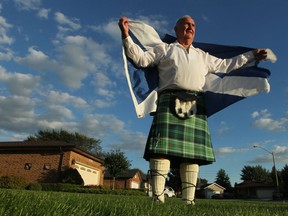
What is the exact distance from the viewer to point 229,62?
5.20 meters

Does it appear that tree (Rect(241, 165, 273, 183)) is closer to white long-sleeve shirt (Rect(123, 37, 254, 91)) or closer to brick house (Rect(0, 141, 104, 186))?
brick house (Rect(0, 141, 104, 186))

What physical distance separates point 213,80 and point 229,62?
44cm

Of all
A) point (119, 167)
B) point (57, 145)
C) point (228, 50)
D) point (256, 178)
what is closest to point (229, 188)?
point (256, 178)

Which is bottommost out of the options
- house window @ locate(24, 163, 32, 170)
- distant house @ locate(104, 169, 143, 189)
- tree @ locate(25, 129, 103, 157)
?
house window @ locate(24, 163, 32, 170)

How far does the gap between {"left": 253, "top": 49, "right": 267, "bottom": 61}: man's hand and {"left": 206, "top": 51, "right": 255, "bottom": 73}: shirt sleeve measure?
0.19 feet

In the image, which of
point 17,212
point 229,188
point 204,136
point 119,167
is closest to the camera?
point 17,212

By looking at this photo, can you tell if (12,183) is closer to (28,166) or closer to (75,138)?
(28,166)

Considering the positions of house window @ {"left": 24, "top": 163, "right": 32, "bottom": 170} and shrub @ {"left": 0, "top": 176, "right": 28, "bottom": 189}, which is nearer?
shrub @ {"left": 0, "top": 176, "right": 28, "bottom": 189}

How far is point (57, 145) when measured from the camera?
104ft

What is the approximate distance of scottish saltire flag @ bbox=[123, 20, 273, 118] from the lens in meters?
4.71

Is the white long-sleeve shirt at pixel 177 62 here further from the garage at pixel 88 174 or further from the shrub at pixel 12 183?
the garage at pixel 88 174

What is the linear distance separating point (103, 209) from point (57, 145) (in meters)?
30.6

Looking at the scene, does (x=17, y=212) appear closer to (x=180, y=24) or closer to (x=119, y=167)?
(x=180, y=24)

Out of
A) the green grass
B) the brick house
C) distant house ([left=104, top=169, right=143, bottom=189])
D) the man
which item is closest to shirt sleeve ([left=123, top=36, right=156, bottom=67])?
the man
